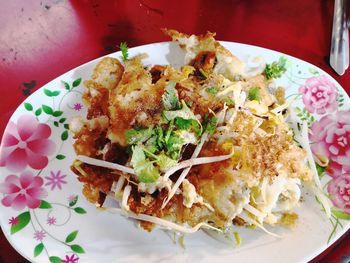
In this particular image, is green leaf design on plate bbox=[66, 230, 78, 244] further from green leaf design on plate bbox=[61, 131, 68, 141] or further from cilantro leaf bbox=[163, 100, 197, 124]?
cilantro leaf bbox=[163, 100, 197, 124]

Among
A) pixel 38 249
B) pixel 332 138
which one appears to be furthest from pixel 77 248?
pixel 332 138

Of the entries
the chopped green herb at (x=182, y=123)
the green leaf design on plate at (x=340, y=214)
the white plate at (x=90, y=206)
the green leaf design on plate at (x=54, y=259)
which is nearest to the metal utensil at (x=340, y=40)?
the white plate at (x=90, y=206)

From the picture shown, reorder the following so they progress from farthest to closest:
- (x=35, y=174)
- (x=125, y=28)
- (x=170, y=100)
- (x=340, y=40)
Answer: (x=125, y=28), (x=340, y=40), (x=35, y=174), (x=170, y=100)

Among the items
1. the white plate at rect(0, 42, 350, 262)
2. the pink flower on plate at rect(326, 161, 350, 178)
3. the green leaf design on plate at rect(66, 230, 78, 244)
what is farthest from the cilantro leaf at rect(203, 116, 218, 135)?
the green leaf design on plate at rect(66, 230, 78, 244)

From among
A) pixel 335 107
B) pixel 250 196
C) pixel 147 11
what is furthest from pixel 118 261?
pixel 147 11

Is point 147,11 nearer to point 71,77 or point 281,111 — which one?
point 71,77

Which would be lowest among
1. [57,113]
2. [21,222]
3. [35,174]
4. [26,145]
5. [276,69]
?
[21,222]

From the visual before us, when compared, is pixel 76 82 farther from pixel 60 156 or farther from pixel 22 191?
pixel 22 191
